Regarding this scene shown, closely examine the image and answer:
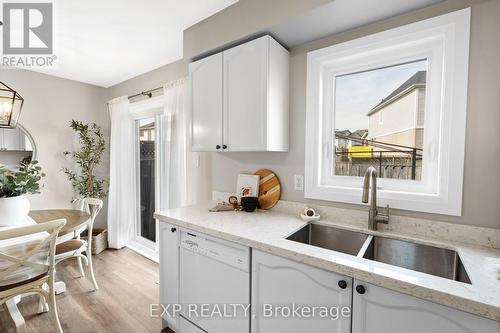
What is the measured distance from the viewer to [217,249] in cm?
145

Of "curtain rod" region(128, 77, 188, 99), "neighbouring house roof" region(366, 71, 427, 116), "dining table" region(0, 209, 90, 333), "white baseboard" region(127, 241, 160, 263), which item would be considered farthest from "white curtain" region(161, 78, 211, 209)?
"neighbouring house roof" region(366, 71, 427, 116)

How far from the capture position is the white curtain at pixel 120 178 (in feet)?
11.0

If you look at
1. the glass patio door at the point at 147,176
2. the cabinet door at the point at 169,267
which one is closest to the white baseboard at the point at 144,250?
the glass patio door at the point at 147,176

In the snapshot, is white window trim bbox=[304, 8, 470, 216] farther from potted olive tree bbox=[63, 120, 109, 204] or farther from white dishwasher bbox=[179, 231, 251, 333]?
potted olive tree bbox=[63, 120, 109, 204]

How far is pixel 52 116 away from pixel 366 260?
401 centimetres

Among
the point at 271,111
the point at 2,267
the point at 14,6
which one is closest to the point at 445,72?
the point at 271,111

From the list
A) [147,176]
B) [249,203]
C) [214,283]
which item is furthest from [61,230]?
[147,176]

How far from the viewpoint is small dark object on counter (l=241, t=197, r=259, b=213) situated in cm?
187

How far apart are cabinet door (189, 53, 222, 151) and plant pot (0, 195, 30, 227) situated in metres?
1.36

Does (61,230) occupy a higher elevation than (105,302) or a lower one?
higher

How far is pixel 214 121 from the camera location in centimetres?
189

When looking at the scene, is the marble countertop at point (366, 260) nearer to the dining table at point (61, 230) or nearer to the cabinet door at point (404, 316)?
the cabinet door at point (404, 316)

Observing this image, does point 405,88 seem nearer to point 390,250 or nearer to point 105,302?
point 390,250

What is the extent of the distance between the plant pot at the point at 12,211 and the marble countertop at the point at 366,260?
43.5 inches
